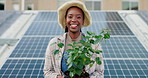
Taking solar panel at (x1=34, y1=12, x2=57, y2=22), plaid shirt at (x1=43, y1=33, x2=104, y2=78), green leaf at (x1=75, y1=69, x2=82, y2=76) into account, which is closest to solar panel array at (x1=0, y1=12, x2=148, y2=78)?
solar panel at (x1=34, y1=12, x2=57, y2=22)

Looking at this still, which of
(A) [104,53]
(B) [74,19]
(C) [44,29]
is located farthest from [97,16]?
(B) [74,19]

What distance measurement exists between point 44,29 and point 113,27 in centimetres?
318

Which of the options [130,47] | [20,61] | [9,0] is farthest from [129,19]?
[9,0]

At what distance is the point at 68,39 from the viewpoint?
3.31m

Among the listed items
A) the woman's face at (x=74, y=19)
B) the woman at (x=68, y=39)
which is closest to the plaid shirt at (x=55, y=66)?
the woman at (x=68, y=39)

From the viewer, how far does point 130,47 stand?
8094mm

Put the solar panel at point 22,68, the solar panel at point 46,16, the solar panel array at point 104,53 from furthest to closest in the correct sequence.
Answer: the solar panel at point 46,16, the solar panel array at point 104,53, the solar panel at point 22,68

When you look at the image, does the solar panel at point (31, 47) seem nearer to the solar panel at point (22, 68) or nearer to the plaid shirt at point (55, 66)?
the solar panel at point (22, 68)

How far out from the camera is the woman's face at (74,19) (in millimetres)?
3123

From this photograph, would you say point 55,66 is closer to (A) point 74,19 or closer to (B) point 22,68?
(A) point 74,19

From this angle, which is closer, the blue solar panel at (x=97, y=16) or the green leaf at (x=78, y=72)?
the green leaf at (x=78, y=72)

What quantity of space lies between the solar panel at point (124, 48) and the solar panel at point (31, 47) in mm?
2233

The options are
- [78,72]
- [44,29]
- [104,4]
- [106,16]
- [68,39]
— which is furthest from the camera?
[104,4]

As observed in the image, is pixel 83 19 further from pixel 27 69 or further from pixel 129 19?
pixel 129 19
